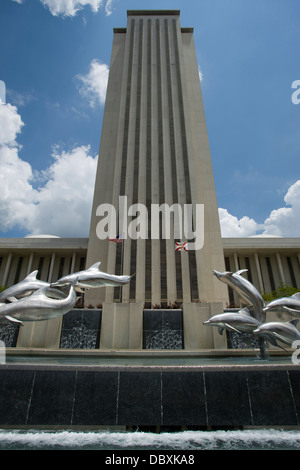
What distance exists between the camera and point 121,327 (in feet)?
55.5

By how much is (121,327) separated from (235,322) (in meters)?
8.44

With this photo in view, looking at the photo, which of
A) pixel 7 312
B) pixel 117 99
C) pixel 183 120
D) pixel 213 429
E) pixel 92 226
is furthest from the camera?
pixel 117 99

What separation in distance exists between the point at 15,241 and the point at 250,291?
4060 cm

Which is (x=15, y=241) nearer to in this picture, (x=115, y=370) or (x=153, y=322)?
(x=153, y=322)

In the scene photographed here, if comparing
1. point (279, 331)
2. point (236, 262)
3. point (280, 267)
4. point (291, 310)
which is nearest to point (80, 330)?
point (279, 331)

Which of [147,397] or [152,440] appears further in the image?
[147,397]

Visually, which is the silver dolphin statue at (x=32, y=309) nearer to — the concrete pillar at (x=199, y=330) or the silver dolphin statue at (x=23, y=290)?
the silver dolphin statue at (x=23, y=290)

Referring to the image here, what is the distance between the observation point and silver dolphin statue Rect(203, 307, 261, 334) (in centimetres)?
1016

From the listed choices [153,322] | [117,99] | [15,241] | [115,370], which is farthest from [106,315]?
[117,99]

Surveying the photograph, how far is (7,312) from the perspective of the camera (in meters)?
9.15

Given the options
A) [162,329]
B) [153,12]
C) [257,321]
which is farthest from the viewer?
[153,12]

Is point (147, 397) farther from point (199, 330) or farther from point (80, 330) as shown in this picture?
point (80, 330)

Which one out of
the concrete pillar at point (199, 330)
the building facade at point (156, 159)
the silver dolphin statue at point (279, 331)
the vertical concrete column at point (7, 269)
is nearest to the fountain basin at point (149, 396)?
the silver dolphin statue at point (279, 331)

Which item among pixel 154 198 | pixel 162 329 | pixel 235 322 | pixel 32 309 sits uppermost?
pixel 154 198
